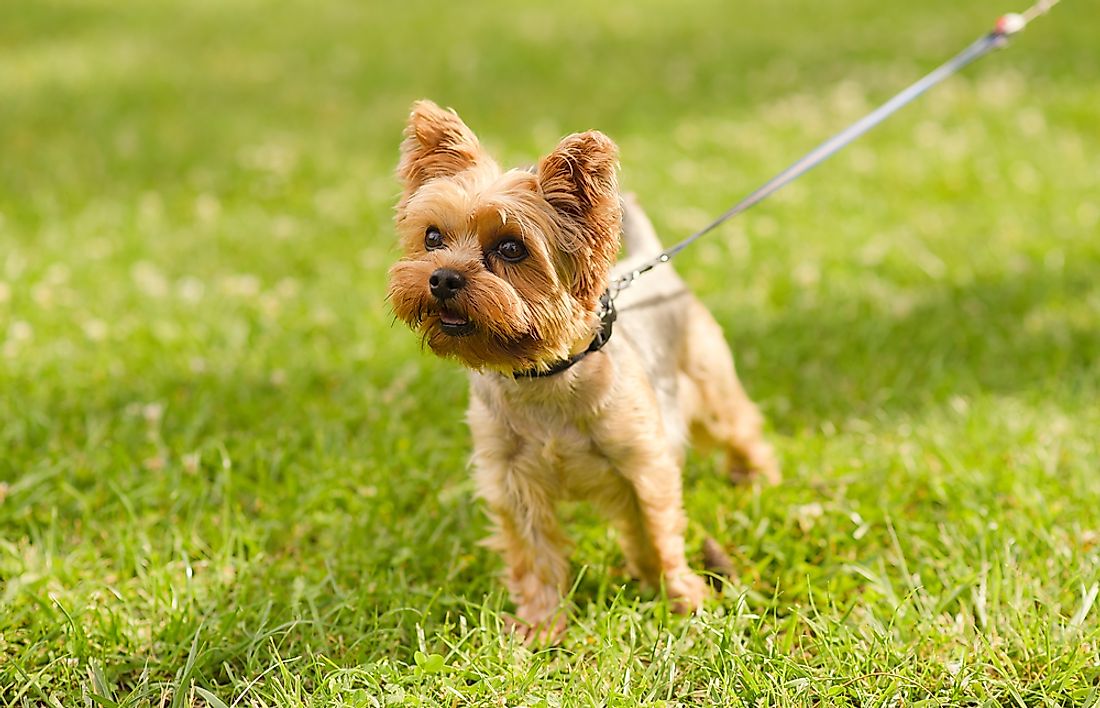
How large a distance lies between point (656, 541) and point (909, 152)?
19.3 ft

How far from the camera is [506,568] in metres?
3.79

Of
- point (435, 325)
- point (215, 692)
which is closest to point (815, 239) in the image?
point (435, 325)

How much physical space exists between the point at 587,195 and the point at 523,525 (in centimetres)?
122

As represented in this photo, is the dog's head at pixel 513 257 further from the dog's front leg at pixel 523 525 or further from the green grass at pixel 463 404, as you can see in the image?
the green grass at pixel 463 404

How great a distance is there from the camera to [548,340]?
3049 mm

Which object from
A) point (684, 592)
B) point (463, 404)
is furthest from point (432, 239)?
point (463, 404)

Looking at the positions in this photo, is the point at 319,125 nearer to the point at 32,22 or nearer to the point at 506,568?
the point at 32,22

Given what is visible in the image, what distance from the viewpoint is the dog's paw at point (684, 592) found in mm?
3621

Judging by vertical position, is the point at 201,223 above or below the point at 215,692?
above

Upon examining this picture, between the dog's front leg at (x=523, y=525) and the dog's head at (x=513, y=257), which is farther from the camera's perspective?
the dog's front leg at (x=523, y=525)

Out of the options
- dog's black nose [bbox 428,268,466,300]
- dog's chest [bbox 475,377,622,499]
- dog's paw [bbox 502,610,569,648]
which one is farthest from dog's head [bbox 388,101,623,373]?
dog's paw [bbox 502,610,569,648]

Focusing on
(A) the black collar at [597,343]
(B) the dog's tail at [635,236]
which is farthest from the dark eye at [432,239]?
(B) the dog's tail at [635,236]

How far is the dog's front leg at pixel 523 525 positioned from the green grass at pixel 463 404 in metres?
0.13

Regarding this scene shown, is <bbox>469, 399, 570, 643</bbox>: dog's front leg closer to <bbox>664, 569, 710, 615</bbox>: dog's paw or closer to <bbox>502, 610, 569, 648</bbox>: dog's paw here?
<bbox>502, 610, 569, 648</bbox>: dog's paw
